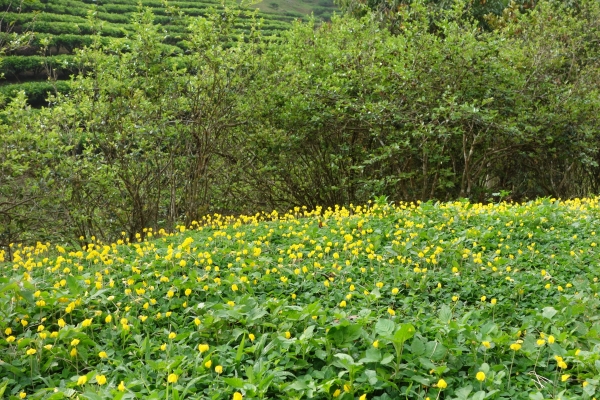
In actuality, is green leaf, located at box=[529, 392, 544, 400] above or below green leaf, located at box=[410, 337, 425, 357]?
above

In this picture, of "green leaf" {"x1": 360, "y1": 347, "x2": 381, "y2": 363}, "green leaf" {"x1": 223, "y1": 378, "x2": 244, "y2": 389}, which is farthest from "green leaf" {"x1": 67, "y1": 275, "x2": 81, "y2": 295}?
"green leaf" {"x1": 360, "y1": 347, "x2": 381, "y2": 363}

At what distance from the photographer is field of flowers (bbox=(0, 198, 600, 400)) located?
257cm

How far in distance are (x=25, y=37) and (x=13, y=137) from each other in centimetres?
128

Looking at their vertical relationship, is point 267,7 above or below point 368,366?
above

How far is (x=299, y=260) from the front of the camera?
14.7ft

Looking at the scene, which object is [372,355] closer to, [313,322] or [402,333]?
[402,333]

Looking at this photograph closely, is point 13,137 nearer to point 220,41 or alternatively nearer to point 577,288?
point 220,41

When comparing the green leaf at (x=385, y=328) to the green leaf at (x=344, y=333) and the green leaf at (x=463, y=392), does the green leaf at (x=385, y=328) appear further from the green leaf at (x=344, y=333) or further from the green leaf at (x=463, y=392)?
the green leaf at (x=463, y=392)

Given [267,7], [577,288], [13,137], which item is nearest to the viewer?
[577,288]

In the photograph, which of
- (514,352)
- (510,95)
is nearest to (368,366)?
(514,352)

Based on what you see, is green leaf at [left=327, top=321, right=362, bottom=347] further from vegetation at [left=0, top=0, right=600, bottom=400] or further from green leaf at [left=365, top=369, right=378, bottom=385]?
green leaf at [left=365, top=369, right=378, bottom=385]

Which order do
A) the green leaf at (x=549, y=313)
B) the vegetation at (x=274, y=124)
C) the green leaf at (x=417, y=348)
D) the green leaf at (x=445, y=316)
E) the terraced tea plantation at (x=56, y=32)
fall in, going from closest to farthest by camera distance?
the green leaf at (x=417, y=348) < the green leaf at (x=445, y=316) < the green leaf at (x=549, y=313) < the vegetation at (x=274, y=124) < the terraced tea plantation at (x=56, y=32)

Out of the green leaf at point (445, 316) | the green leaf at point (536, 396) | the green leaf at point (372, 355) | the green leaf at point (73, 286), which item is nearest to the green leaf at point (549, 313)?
the green leaf at point (445, 316)

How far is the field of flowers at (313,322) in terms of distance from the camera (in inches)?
101
